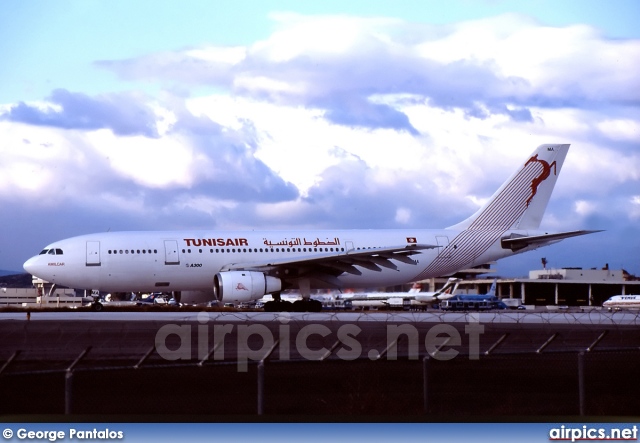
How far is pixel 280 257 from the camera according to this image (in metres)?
40.5

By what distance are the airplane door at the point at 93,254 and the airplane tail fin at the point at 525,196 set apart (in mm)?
15662

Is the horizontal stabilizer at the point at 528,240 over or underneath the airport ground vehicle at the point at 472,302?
over

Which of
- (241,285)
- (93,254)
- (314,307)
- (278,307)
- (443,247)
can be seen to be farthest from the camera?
(443,247)

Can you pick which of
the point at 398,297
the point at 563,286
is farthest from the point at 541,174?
the point at 563,286

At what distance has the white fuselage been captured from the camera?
1534 inches

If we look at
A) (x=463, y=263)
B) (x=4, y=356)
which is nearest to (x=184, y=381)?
(x=4, y=356)

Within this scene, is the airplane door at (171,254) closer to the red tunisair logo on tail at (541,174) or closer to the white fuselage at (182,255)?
the white fuselage at (182,255)

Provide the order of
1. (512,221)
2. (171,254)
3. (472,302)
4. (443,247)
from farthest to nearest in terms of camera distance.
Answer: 1. (472,302)
2. (512,221)
3. (443,247)
4. (171,254)

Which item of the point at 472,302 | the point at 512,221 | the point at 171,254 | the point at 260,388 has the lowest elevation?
the point at 472,302

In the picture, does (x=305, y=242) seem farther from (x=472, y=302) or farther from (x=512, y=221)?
(x=472, y=302)

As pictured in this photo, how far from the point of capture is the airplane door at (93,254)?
3884 centimetres

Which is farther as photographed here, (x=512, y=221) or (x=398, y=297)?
(x=398, y=297)

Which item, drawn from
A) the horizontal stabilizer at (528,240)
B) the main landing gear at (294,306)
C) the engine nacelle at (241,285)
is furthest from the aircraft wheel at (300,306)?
the horizontal stabilizer at (528,240)

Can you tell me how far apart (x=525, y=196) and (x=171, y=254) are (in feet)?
53.8
